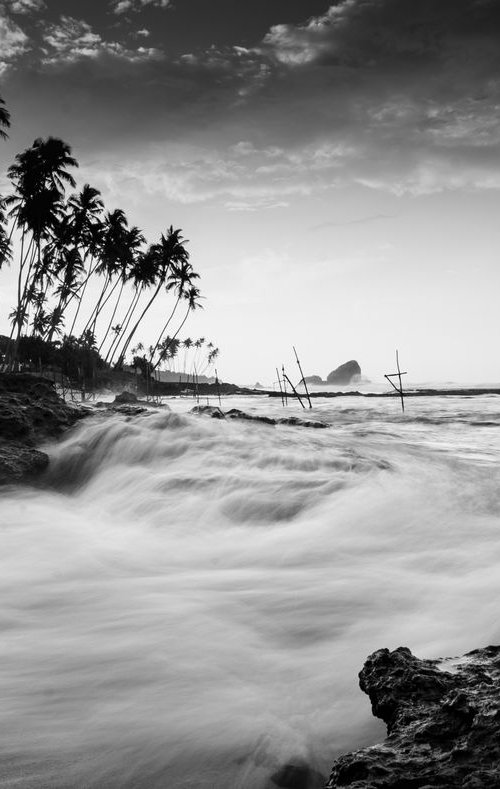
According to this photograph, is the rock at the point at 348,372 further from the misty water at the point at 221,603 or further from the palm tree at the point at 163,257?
the misty water at the point at 221,603

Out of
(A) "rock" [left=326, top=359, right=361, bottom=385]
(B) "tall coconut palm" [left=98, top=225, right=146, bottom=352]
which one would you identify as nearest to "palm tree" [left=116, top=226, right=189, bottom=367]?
(B) "tall coconut palm" [left=98, top=225, right=146, bottom=352]

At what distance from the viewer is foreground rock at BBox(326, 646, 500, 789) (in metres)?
1.31

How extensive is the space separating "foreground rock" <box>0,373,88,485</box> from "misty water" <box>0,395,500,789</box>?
0.35 m

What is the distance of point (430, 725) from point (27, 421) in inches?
285

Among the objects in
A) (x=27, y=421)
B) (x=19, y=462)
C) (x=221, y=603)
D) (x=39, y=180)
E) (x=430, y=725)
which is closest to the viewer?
(x=430, y=725)

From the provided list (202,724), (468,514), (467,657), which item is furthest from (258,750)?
(468,514)

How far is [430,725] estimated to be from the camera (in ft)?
4.95

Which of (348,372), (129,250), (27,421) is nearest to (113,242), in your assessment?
(129,250)

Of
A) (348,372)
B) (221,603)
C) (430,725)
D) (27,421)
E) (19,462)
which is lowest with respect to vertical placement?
(221,603)

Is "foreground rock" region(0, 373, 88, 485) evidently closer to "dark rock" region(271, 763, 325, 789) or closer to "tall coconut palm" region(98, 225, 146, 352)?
"dark rock" region(271, 763, 325, 789)

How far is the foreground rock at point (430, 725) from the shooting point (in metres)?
1.31

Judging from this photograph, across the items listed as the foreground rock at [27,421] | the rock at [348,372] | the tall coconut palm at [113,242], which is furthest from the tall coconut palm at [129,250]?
the rock at [348,372]

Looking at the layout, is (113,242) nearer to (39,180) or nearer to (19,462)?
(39,180)

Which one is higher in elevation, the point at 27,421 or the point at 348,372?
the point at 348,372
